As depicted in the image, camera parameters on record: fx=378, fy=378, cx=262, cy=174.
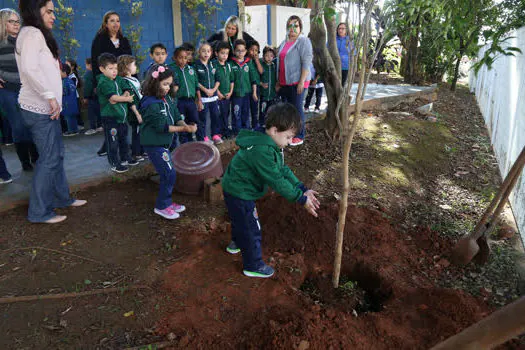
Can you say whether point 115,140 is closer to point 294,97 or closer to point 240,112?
point 240,112

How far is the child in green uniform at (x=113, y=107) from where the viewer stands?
455cm

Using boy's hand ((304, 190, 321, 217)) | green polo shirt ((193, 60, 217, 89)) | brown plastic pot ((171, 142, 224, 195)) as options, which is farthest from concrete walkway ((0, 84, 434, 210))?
boy's hand ((304, 190, 321, 217))

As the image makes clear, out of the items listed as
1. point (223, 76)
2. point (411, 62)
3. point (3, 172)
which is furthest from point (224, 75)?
point (411, 62)

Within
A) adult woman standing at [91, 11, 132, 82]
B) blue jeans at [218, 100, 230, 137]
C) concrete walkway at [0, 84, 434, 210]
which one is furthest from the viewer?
blue jeans at [218, 100, 230, 137]

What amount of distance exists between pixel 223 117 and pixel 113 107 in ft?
6.35

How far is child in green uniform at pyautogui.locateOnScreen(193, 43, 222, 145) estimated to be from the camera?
5.50 m

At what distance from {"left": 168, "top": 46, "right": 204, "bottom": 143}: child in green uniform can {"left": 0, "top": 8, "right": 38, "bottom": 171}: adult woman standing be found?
1.81 metres

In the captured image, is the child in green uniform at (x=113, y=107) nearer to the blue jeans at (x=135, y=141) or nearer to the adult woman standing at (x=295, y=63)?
the blue jeans at (x=135, y=141)

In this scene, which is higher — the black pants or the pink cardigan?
the pink cardigan

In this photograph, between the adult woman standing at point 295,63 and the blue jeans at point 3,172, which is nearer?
the blue jeans at point 3,172

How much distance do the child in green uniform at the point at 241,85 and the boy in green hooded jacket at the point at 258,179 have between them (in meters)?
3.33

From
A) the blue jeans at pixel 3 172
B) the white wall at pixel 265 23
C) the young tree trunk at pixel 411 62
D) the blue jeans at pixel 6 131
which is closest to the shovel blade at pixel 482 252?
the blue jeans at pixel 3 172

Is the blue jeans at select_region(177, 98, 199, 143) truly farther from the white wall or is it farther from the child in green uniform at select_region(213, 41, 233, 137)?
the white wall

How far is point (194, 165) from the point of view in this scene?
4.52m
